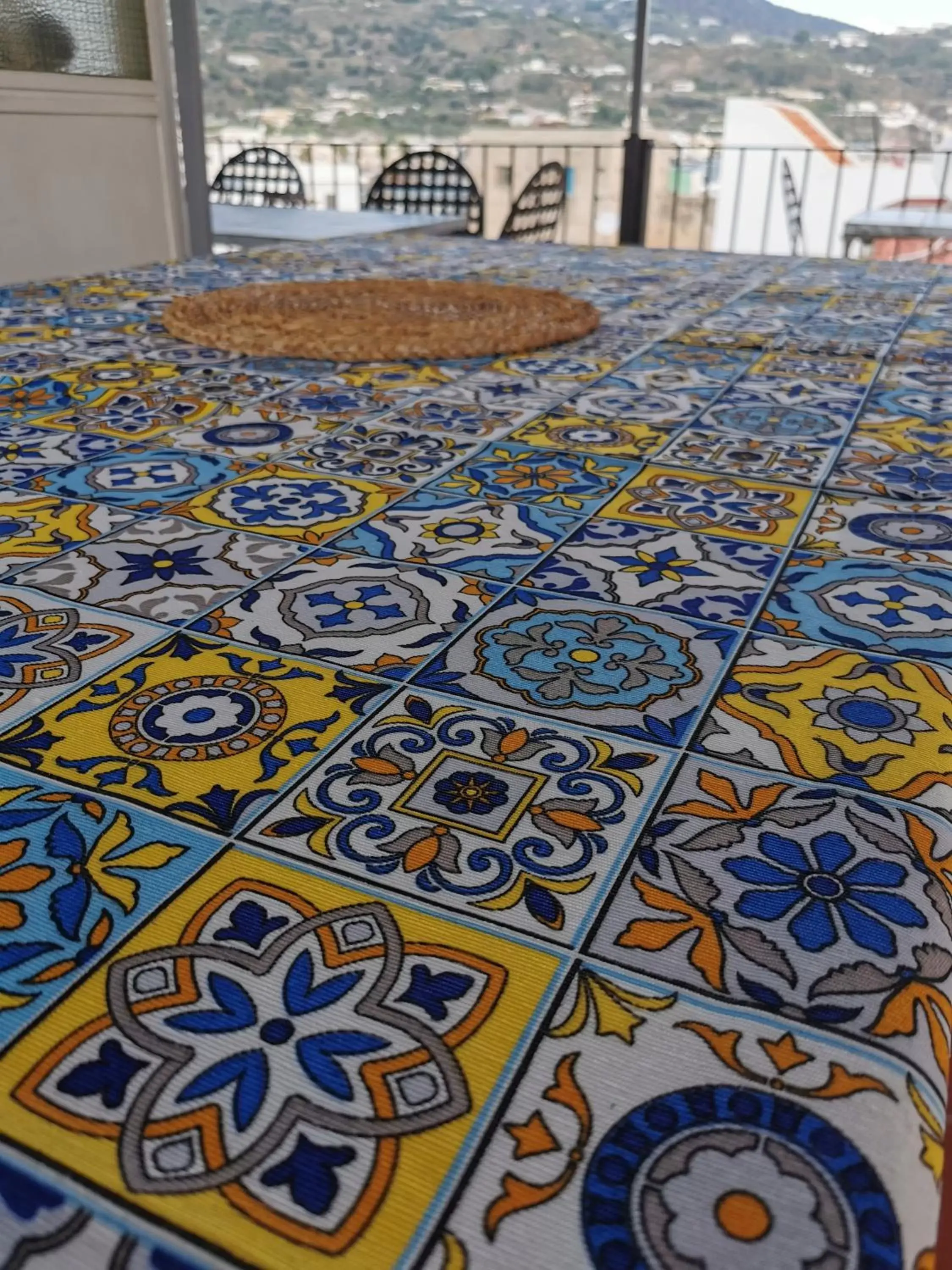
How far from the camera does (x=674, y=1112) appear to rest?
376mm

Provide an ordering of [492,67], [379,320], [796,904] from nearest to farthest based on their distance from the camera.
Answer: [796,904], [379,320], [492,67]

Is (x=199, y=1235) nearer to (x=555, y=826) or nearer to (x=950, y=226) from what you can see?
(x=555, y=826)

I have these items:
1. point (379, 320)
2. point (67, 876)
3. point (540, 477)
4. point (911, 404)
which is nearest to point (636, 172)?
point (379, 320)

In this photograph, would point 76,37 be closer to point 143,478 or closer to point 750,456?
point 143,478

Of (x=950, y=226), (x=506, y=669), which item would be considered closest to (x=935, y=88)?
(x=950, y=226)

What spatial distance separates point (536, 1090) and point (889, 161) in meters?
10.6

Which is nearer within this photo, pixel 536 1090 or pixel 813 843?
pixel 536 1090

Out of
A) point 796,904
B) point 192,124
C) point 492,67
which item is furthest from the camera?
point 492,67

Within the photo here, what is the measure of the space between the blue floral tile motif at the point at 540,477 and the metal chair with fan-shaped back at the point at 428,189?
354 cm

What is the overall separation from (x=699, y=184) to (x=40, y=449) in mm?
10624

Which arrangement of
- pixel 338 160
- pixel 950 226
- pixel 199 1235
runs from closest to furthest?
pixel 199 1235
pixel 950 226
pixel 338 160

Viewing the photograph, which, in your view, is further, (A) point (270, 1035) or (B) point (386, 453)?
(B) point (386, 453)

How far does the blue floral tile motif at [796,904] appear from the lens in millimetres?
428

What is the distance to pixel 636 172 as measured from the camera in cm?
438
